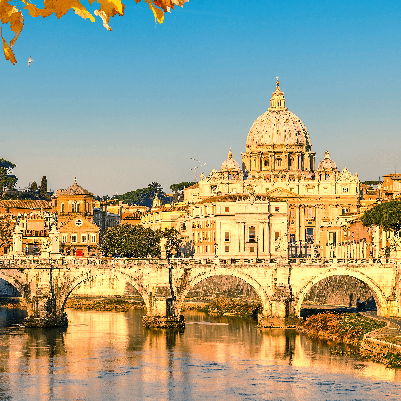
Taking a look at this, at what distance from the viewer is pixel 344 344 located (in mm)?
71938

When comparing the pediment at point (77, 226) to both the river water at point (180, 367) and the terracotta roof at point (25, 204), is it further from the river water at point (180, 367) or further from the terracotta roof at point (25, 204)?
the river water at point (180, 367)

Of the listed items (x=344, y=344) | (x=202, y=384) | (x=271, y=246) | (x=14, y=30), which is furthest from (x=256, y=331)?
(x=14, y=30)

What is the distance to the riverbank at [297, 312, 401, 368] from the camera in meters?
62.2

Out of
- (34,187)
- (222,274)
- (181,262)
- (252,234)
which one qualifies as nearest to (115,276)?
(181,262)

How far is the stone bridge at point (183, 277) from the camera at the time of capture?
81125 mm

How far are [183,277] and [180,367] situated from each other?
22.6m

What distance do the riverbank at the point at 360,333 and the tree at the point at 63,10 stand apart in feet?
174

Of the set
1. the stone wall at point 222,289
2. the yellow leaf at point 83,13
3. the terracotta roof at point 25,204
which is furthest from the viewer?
the terracotta roof at point 25,204

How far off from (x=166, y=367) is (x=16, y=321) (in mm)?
29571

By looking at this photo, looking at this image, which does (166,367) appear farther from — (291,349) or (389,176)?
(389,176)

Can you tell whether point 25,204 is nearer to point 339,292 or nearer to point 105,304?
point 105,304

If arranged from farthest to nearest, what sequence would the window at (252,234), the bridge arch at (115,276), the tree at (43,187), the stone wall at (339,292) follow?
1. the tree at (43,187)
2. the window at (252,234)
3. the stone wall at (339,292)
4. the bridge arch at (115,276)

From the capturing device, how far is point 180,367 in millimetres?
60750

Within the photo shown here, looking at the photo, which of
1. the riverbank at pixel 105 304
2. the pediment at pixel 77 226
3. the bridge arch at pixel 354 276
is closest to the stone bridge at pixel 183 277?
the bridge arch at pixel 354 276
